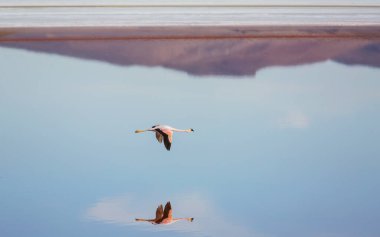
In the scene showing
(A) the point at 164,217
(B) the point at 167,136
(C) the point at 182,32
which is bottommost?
(A) the point at 164,217

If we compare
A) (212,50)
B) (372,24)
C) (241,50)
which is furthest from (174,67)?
(372,24)

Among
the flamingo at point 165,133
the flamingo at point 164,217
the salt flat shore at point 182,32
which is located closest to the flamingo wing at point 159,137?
the flamingo at point 165,133

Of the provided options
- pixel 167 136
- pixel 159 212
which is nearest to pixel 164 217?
pixel 159 212

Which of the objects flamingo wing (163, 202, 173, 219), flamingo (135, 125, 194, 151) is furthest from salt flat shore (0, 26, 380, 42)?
flamingo wing (163, 202, 173, 219)

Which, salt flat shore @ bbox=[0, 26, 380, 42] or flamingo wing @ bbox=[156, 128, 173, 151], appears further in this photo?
salt flat shore @ bbox=[0, 26, 380, 42]

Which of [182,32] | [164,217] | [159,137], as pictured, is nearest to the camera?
[164,217]

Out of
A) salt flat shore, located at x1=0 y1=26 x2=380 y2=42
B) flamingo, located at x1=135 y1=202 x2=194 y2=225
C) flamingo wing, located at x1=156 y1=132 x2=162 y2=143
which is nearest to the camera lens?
flamingo, located at x1=135 y1=202 x2=194 y2=225

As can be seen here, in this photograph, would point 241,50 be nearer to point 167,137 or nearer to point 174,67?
point 174,67

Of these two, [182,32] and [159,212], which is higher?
[182,32]

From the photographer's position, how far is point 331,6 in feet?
6.73

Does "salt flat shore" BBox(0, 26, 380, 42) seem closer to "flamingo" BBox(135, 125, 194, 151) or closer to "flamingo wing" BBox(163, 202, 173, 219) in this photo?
"flamingo" BBox(135, 125, 194, 151)

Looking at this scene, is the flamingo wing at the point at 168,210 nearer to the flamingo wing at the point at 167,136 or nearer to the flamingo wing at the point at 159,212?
the flamingo wing at the point at 159,212

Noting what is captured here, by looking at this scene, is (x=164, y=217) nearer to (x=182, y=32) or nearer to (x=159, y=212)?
(x=159, y=212)

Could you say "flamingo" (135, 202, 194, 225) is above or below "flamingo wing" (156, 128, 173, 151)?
below
